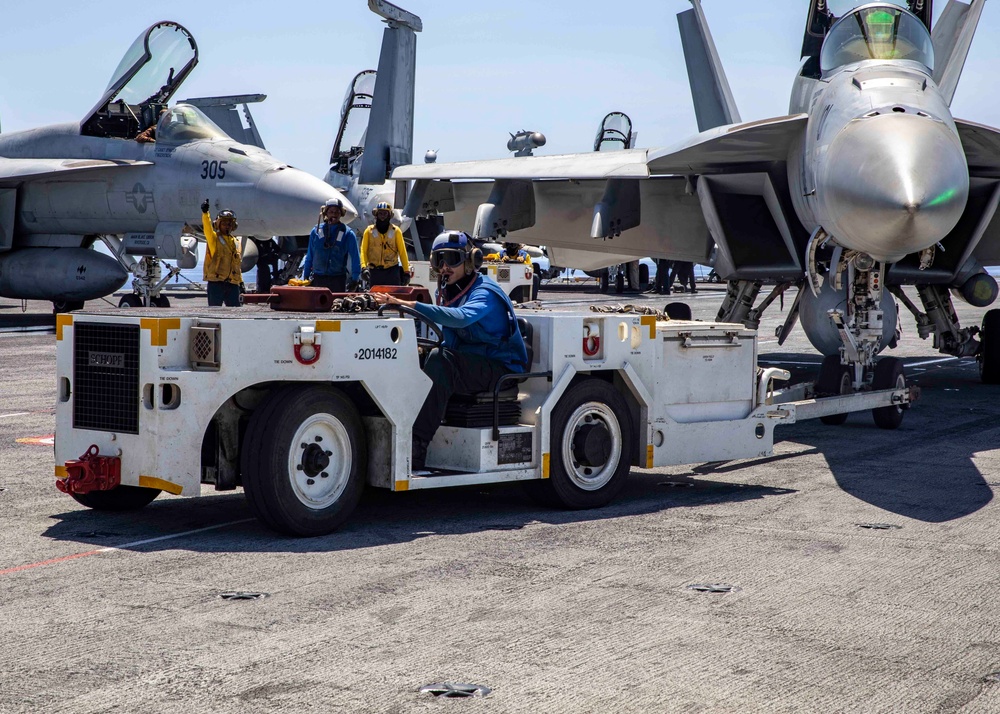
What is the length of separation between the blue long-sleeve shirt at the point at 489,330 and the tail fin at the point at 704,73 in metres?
11.0

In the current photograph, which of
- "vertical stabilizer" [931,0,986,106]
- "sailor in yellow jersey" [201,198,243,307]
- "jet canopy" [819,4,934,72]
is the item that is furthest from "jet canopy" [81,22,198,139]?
"jet canopy" [819,4,934,72]

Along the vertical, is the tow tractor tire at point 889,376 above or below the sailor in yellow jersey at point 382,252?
below

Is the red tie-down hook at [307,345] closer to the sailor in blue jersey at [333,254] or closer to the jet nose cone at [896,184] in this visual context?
the jet nose cone at [896,184]

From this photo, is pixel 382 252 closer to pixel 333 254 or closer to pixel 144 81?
pixel 333 254

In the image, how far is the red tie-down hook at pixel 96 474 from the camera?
5656 millimetres

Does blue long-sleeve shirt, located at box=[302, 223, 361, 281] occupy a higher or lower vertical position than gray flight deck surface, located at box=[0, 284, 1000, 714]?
higher

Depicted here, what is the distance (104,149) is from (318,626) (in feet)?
57.8

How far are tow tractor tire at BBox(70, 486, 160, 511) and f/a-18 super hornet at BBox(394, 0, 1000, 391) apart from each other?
4959mm

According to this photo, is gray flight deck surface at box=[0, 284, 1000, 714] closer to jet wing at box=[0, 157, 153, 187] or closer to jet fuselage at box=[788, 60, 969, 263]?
jet fuselage at box=[788, 60, 969, 263]

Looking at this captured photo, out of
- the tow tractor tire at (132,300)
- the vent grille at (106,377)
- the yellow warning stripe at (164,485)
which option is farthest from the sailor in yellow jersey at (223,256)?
the yellow warning stripe at (164,485)

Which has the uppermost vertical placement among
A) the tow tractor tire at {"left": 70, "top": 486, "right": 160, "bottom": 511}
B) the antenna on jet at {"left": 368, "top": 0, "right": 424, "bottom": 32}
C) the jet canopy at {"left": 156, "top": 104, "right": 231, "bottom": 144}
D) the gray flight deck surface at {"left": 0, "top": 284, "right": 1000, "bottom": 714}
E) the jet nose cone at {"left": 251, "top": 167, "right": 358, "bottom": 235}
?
the antenna on jet at {"left": 368, "top": 0, "right": 424, "bottom": 32}

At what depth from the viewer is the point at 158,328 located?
5.40 m

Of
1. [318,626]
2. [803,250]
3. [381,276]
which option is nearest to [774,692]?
[318,626]

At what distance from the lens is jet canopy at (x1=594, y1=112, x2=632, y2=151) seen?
23.9 metres
